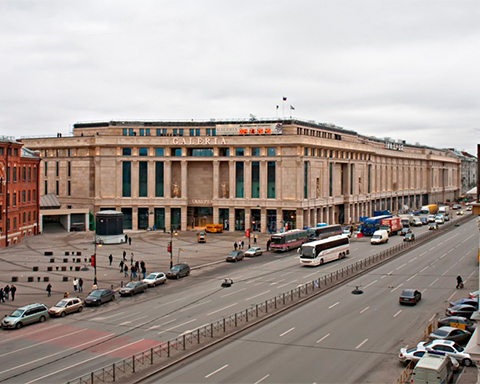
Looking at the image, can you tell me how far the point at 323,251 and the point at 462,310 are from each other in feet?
96.2

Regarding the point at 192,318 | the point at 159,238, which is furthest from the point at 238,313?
the point at 159,238

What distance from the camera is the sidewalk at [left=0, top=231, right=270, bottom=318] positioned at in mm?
53844

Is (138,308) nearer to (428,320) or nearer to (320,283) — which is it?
(320,283)

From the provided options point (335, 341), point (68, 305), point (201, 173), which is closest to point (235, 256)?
point (68, 305)

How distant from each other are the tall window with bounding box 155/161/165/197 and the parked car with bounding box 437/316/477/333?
278 ft

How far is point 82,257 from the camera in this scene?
75062 millimetres

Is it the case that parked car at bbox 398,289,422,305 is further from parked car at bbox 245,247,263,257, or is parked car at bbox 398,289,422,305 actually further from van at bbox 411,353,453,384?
parked car at bbox 245,247,263,257

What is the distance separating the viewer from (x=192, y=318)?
40281mm

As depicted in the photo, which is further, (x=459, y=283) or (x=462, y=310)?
(x=459, y=283)

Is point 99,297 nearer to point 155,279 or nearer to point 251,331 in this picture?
point 155,279

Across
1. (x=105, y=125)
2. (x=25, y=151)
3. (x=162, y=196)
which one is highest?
(x=105, y=125)

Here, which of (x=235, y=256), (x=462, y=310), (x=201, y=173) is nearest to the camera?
(x=462, y=310)

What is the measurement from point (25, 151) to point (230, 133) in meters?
A: 41.4

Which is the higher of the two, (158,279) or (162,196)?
(162,196)
